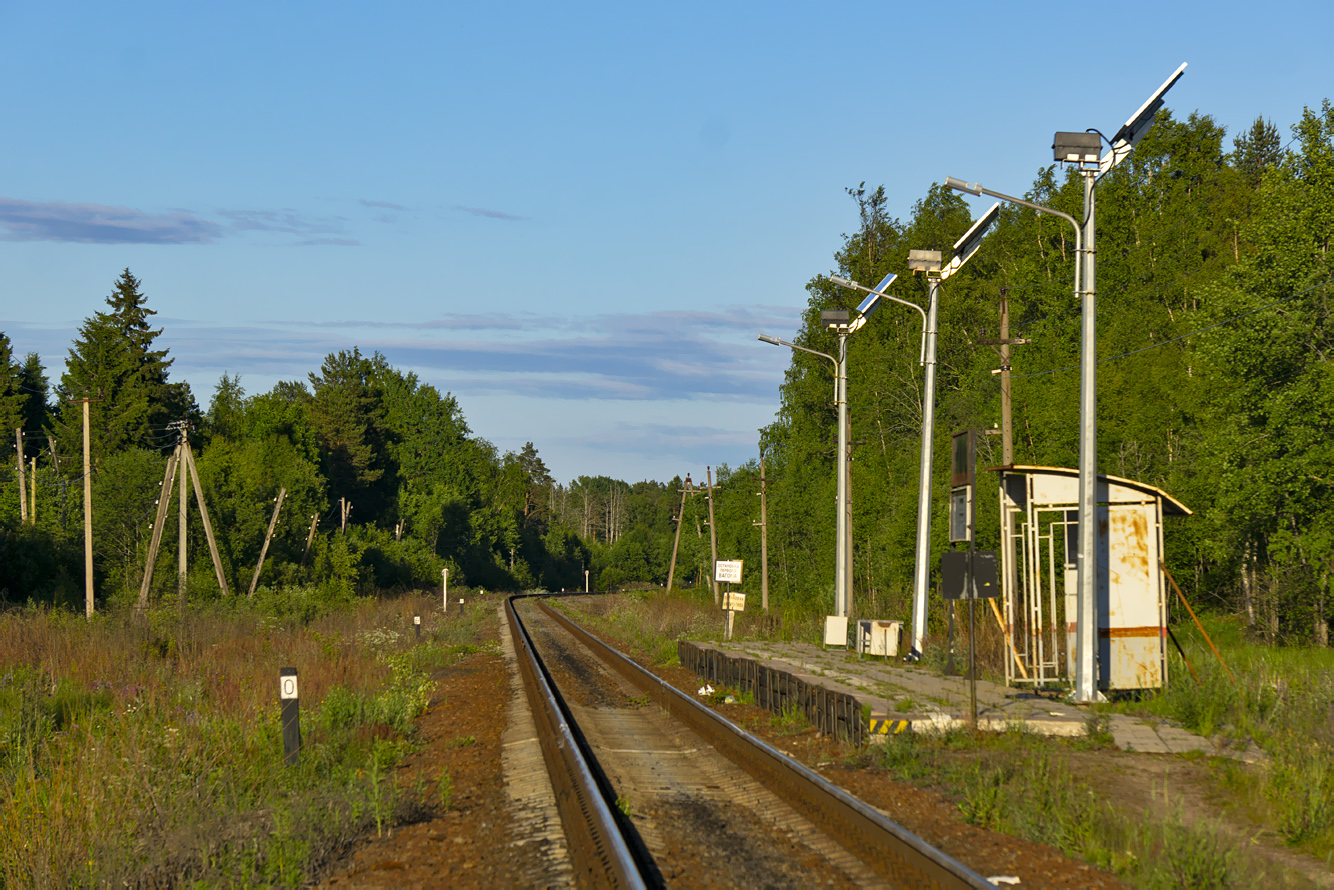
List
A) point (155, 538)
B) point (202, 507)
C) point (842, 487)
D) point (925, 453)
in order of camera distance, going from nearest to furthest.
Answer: point (925, 453)
point (842, 487)
point (155, 538)
point (202, 507)

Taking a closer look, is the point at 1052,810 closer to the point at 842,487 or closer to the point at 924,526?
the point at 924,526

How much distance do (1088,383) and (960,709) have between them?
5143 millimetres

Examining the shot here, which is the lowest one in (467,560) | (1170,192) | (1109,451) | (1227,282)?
(467,560)

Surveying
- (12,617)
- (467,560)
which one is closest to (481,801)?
(12,617)

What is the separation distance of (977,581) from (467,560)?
9258cm

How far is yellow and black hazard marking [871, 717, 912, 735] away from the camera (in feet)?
39.1

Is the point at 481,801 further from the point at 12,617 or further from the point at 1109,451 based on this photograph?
the point at 1109,451

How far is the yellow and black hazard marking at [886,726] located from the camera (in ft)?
39.1

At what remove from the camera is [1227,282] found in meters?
29.1

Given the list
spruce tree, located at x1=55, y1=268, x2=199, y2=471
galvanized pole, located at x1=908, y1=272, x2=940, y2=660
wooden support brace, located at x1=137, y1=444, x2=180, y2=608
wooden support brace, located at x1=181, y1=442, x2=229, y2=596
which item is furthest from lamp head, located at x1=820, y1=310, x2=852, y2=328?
spruce tree, located at x1=55, y1=268, x2=199, y2=471

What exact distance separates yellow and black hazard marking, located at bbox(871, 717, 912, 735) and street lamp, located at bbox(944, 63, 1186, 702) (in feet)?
12.7

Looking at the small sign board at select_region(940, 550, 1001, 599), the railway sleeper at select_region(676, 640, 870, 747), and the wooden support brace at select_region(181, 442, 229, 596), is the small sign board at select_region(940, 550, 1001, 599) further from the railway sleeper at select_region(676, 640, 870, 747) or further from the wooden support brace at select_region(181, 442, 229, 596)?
the wooden support brace at select_region(181, 442, 229, 596)

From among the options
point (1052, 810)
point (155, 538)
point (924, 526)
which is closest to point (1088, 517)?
point (924, 526)

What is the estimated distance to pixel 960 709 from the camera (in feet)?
42.4
